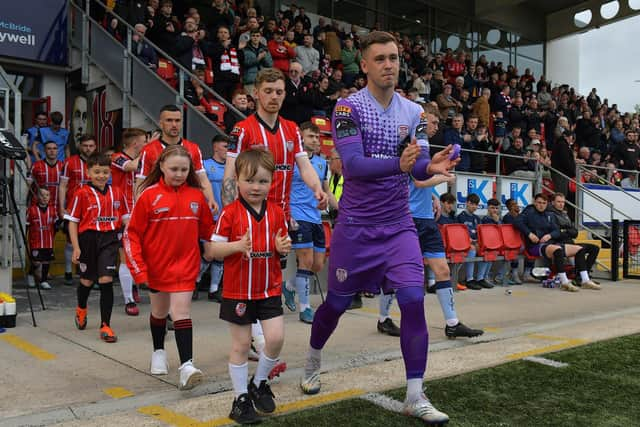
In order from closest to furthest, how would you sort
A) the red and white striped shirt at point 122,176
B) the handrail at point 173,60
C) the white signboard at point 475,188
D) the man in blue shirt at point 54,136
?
the red and white striped shirt at point 122,176, the handrail at point 173,60, the man in blue shirt at point 54,136, the white signboard at point 475,188

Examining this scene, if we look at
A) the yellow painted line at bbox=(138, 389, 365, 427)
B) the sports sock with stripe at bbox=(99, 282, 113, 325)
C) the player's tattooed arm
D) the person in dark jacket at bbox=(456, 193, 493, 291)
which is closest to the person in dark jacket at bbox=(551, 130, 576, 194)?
the person in dark jacket at bbox=(456, 193, 493, 291)

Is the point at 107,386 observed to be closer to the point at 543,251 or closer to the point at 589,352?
the point at 589,352

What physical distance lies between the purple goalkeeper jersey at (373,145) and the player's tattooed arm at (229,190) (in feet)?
3.40

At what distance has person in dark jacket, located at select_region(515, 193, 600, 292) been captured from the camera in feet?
34.6

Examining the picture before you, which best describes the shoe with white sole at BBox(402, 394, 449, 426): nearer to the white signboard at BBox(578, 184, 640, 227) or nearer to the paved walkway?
the paved walkway

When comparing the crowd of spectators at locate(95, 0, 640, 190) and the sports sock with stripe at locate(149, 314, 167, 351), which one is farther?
the crowd of spectators at locate(95, 0, 640, 190)

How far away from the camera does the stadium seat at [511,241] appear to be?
10547mm

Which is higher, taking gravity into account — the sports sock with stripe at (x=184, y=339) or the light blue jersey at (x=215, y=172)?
the light blue jersey at (x=215, y=172)

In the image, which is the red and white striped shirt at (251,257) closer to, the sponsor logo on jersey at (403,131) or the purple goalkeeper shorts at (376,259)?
the purple goalkeeper shorts at (376,259)

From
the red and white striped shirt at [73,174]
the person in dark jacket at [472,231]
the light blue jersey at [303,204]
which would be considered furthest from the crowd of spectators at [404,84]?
the light blue jersey at [303,204]

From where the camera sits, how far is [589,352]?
5.27m

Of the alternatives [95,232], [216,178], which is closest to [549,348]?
[95,232]

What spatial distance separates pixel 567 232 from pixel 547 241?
2.05 feet

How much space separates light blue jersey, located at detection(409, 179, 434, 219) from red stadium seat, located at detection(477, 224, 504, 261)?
4.23m
